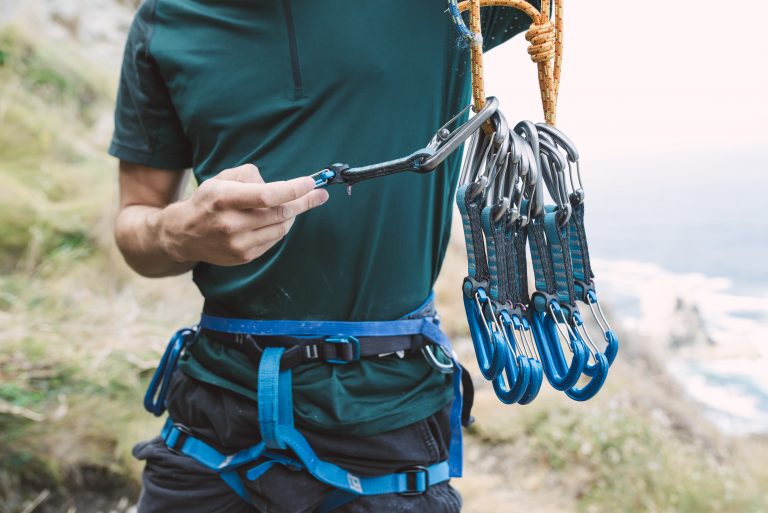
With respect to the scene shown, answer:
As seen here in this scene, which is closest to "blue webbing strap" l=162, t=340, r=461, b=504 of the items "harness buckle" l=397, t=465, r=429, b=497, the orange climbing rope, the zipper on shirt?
"harness buckle" l=397, t=465, r=429, b=497

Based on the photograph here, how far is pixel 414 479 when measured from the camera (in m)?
1.29

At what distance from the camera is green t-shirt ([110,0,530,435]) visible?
1189 millimetres

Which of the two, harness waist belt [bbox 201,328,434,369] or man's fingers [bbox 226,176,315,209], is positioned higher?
man's fingers [bbox 226,176,315,209]

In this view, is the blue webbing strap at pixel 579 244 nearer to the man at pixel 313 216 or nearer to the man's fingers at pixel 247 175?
the man at pixel 313 216

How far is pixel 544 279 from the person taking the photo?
104 centimetres

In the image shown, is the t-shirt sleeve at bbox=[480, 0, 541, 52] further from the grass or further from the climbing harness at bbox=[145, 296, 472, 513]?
the grass

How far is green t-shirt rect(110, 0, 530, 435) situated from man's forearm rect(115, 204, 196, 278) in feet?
0.38

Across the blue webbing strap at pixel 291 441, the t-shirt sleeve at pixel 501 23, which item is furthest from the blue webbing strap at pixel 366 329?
the t-shirt sleeve at pixel 501 23

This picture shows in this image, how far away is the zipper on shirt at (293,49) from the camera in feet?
4.00

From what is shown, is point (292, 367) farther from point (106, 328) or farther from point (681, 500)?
point (681, 500)

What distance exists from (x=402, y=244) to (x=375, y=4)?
407 mm

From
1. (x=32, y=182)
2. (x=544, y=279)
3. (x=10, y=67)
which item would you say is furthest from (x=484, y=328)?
(x=10, y=67)

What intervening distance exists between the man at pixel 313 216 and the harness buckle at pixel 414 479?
0.03 ft

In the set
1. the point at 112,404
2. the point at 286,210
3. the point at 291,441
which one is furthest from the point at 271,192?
the point at 112,404
